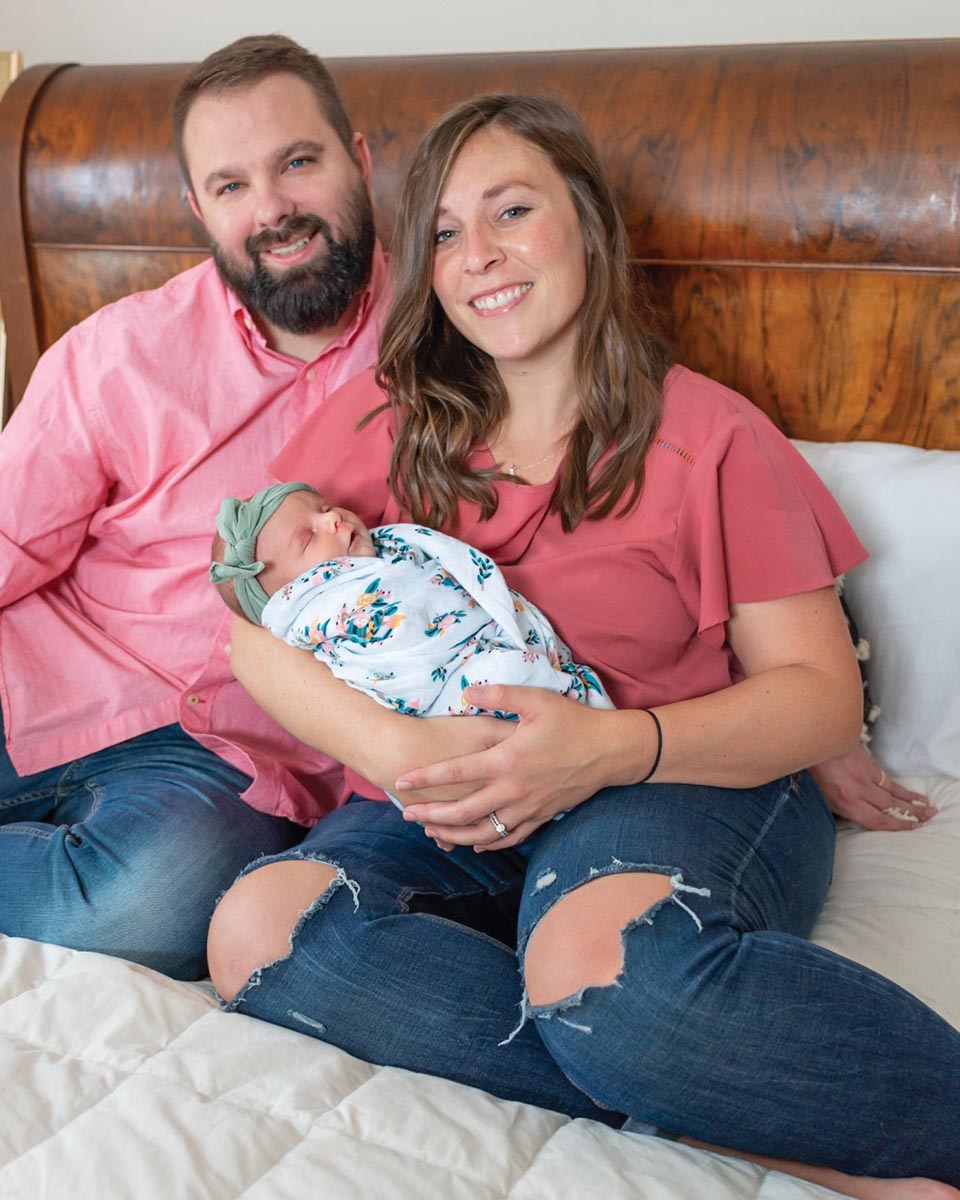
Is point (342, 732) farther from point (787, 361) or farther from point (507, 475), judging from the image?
point (787, 361)

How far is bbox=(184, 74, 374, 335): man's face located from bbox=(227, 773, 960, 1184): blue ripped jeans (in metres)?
0.78

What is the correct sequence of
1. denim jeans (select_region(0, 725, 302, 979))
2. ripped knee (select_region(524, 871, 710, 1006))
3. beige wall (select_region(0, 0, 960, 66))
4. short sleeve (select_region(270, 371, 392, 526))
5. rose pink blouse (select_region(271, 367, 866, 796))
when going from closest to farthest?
ripped knee (select_region(524, 871, 710, 1006)) → rose pink blouse (select_region(271, 367, 866, 796)) → denim jeans (select_region(0, 725, 302, 979)) → short sleeve (select_region(270, 371, 392, 526)) → beige wall (select_region(0, 0, 960, 66))

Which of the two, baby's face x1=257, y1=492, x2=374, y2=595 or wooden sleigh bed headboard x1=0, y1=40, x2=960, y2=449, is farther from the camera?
wooden sleigh bed headboard x1=0, y1=40, x2=960, y2=449

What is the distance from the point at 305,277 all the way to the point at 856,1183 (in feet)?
4.58

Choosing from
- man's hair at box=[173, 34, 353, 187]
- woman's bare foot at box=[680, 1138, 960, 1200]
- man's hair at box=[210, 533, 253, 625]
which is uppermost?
man's hair at box=[173, 34, 353, 187]

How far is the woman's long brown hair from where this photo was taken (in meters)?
1.63

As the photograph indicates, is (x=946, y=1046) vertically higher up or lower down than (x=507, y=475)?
lower down

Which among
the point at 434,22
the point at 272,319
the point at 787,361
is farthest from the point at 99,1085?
the point at 434,22

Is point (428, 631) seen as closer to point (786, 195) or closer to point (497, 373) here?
point (497, 373)

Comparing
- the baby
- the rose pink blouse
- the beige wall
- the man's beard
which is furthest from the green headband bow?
the beige wall

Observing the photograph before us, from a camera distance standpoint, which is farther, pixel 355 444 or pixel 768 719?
pixel 355 444

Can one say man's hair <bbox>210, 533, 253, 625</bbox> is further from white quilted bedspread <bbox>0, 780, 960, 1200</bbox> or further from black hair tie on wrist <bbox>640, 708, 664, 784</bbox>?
black hair tie on wrist <bbox>640, 708, 664, 784</bbox>

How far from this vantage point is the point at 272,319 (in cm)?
198

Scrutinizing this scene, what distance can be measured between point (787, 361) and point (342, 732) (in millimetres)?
999
